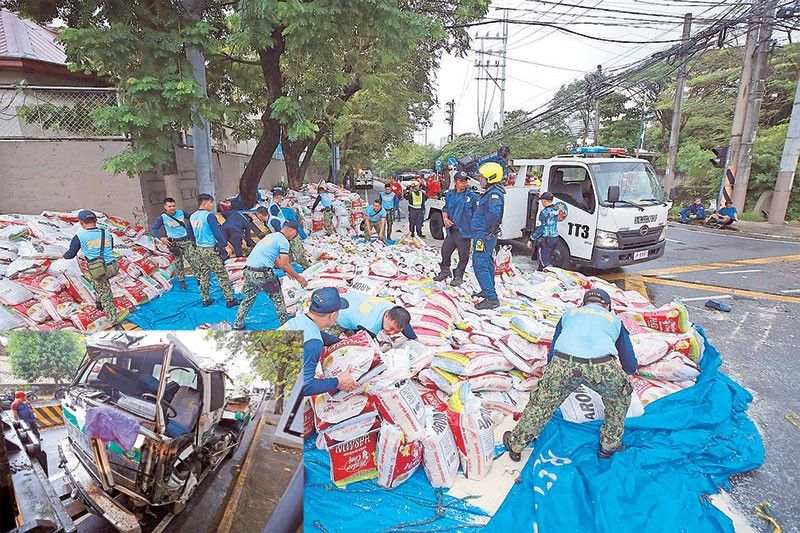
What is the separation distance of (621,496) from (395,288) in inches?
130

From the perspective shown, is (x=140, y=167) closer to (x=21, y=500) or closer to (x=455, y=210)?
(x=455, y=210)

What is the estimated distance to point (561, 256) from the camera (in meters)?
7.58

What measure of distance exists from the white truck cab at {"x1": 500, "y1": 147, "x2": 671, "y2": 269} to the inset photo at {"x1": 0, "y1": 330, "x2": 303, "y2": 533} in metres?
6.33

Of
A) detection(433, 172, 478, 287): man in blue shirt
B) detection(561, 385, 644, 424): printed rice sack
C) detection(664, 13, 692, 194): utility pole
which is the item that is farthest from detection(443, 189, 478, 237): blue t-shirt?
detection(664, 13, 692, 194): utility pole

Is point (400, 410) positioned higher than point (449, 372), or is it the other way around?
point (400, 410)

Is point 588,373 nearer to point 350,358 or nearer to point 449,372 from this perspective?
point 449,372

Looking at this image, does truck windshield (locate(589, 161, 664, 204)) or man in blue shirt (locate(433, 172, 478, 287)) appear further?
truck windshield (locate(589, 161, 664, 204))

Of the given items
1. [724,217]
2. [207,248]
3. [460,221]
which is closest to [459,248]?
[460,221]

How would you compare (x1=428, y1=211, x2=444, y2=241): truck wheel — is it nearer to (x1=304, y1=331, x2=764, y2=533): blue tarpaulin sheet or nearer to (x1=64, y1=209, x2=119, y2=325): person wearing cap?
(x1=64, y1=209, x2=119, y2=325): person wearing cap

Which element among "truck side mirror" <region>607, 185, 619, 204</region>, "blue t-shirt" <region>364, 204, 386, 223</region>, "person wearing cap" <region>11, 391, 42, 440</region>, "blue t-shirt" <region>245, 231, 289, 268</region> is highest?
"truck side mirror" <region>607, 185, 619, 204</region>

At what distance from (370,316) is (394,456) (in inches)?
45.2

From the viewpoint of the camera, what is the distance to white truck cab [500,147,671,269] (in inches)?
266

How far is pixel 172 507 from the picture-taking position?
1.36 m

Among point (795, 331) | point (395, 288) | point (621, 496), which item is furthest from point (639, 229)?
point (621, 496)
